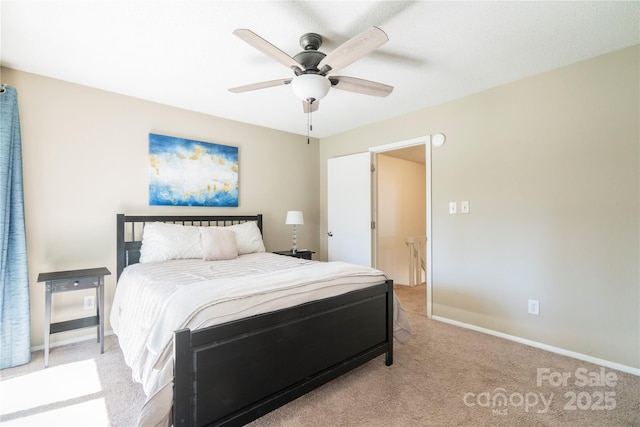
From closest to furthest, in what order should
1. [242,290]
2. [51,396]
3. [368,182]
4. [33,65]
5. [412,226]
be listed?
[242,290] < [51,396] < [33,65] < [368,182] < [412,226]

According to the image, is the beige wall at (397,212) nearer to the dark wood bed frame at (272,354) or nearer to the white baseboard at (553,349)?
the white baseboard at (553,349)

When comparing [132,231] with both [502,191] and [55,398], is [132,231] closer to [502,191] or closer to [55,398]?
[55,398]

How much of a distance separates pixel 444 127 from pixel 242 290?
2.85 metres

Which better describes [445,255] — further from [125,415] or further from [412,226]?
[125,415]

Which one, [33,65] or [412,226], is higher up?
[33,65]

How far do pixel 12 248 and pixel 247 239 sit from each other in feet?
6.42

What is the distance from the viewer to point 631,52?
217 centimetres

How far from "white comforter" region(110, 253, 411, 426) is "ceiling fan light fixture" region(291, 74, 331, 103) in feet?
4.05

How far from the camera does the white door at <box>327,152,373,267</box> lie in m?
4.04

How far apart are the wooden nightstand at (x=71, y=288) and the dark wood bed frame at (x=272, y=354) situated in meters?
1.77

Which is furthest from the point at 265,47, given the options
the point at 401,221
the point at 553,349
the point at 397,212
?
the point at 401,221

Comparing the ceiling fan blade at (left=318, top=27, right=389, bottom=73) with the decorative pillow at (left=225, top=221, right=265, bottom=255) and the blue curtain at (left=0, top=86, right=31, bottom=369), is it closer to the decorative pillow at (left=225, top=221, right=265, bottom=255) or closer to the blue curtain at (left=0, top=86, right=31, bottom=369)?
the decorative pillow at (left=225, top=221, right=265, bottom=255)

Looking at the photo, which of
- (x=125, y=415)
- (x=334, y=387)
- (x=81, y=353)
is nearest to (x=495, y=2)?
(x=334, y=387)

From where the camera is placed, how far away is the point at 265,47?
5.53ft
